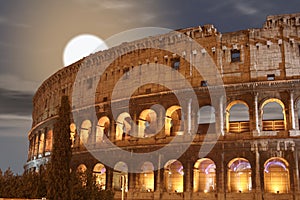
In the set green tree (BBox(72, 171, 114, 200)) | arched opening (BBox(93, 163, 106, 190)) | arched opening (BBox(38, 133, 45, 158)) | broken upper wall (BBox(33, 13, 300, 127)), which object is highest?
broken upper wall (BBox(33, 13, 300, 127))

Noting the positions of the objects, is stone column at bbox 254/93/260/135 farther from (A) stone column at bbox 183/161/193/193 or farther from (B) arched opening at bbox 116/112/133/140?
(B) arched opening at bbox 116/112/133/140

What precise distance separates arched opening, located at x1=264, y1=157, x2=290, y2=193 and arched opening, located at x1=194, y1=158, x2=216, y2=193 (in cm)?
344

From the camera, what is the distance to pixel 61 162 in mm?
14891

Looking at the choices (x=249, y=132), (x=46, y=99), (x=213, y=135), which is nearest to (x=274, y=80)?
(x=249, y=132)

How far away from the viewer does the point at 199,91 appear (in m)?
24.6

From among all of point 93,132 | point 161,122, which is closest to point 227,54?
point 161,122

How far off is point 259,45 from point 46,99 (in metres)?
21.8

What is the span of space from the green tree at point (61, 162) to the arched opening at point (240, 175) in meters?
11.7

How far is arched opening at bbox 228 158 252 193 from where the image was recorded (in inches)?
922

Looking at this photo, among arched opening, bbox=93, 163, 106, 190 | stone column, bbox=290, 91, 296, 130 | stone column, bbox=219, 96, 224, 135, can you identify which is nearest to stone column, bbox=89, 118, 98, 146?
arched opening, bbox=93, 163, 106, 190

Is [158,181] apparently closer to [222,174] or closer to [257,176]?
[222,174]

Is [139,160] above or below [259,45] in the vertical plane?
below

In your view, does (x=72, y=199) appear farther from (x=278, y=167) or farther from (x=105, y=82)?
(x=105, y=82)

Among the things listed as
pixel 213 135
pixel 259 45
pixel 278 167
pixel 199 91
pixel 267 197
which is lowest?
pixel 267 197
